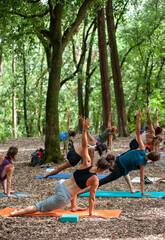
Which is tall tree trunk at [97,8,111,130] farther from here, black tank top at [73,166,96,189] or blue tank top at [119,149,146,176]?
black tank top at [73,166,96,189]

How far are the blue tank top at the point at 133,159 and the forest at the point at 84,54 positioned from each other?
14.1ft

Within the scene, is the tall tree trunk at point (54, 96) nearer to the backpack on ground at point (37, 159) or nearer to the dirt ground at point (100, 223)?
the backpack on ground at point (37, 159)

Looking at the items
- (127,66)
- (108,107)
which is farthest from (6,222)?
(127,66)

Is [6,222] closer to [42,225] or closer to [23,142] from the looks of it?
[42,225]

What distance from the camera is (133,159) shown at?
6469 mm

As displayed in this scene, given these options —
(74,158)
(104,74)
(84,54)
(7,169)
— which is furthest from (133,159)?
(84,54)

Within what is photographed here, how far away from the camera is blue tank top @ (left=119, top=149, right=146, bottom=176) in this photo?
638 cm

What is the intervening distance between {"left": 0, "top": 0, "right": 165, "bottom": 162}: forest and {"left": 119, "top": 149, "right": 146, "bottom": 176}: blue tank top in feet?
14.1

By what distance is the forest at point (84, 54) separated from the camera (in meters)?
10.8

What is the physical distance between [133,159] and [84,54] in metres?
17.2

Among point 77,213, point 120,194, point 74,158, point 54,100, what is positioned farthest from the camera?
point 54,100

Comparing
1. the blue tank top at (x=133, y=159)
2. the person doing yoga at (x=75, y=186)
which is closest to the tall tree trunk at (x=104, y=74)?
the blue tank top at (x=133, y=159)

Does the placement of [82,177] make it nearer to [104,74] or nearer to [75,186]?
[75,186]

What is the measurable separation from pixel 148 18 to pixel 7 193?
18.0 m
